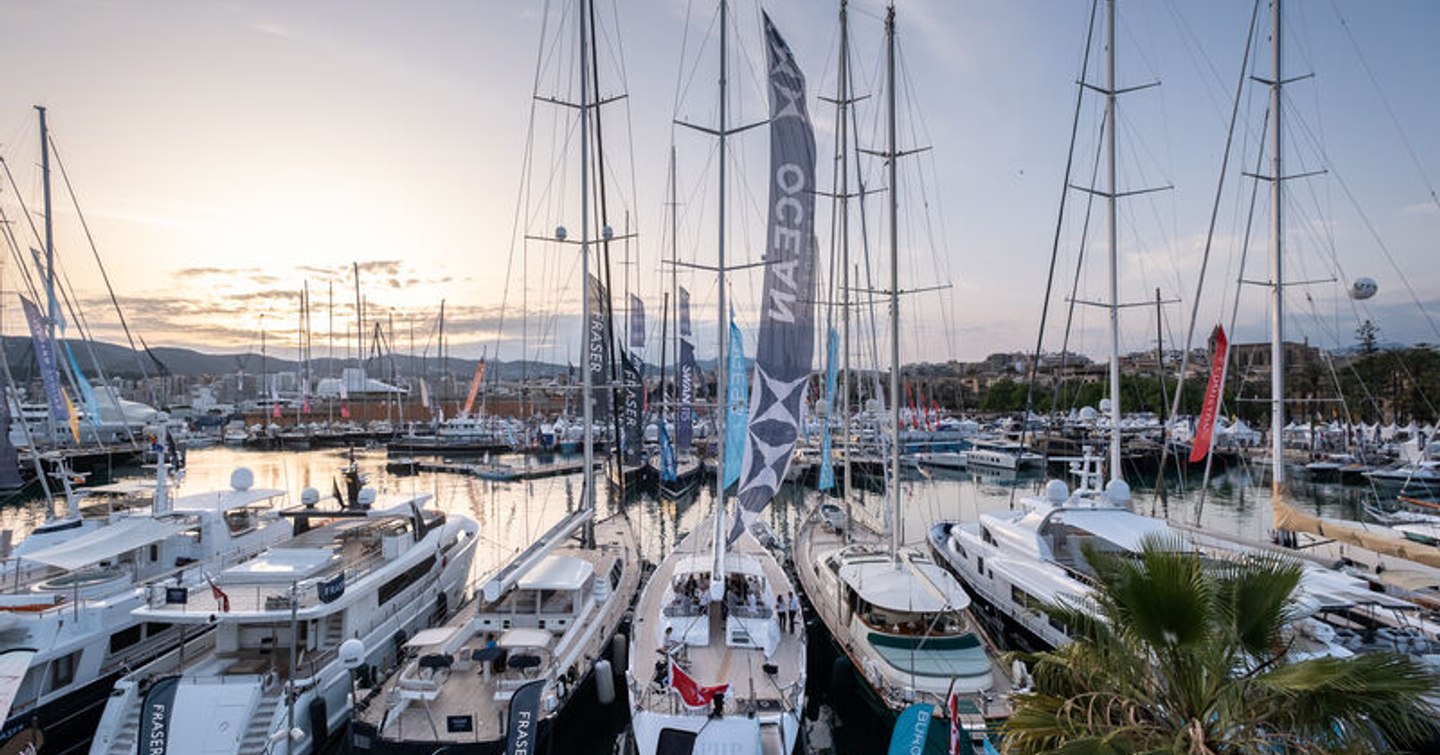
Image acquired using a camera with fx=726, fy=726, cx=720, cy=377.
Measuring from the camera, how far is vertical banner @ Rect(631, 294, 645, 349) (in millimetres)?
40656

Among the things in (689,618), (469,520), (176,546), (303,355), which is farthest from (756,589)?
(303,355)

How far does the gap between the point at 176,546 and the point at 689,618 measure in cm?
1435

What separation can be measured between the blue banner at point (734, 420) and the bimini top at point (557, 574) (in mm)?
4281

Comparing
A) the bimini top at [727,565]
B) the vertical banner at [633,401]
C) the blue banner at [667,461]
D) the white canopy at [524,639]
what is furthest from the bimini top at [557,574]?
the blue banner at [667,461]

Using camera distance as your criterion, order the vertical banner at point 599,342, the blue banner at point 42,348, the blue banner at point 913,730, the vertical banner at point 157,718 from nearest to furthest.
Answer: the blue banner at point 913,730
the vertical banner at point 157,718
the vertical banner at point 599,342
the blue banner at point 42,348

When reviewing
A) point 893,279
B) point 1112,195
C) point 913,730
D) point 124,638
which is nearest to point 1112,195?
point 1112,195

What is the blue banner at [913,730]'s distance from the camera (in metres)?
10.0

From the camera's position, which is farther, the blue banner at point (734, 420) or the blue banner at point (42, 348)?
the blue banner at point (42, 348)

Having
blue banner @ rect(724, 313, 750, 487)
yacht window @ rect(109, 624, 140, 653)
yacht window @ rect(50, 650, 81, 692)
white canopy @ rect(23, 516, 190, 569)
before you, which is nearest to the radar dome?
white canopy @ rect(23, 516, 190, 569)

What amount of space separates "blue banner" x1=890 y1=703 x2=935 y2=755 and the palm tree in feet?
11.3

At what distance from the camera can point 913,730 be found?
10.1 meters

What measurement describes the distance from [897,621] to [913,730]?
16.7ft

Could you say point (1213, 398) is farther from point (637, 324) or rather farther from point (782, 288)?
point (637, 324)

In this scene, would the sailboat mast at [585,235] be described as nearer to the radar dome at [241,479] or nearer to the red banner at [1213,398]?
the radar dome at [241,479]
